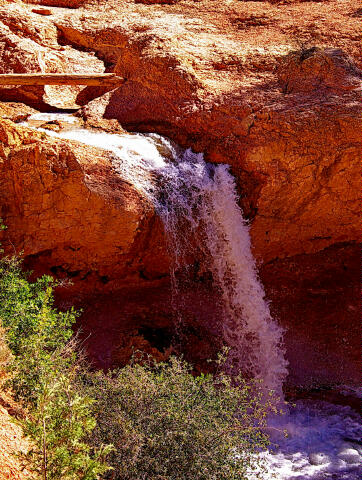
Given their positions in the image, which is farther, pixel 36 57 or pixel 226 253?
pixel 36 57

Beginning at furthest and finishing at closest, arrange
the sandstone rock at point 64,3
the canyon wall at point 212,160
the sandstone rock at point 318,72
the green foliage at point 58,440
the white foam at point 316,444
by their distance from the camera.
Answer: the sandstone rock at point 64,3, the sandstone rock at point 318,72, the canyon wall at point 212,160, the white foam at point 316,444, the green foliage at point 58,440

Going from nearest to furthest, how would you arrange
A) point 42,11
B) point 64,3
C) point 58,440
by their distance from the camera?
1. point 58,440
2. point 42,11
3. point 64,3

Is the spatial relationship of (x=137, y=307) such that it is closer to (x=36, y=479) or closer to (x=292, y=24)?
(x=36, y=479)

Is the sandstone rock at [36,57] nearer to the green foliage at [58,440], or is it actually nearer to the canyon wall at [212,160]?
the canyon wall at [212,160]

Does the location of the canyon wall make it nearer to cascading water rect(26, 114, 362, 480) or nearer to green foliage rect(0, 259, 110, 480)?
cascading water rect(26, 114, 362, 480)

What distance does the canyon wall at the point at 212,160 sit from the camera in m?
6.13

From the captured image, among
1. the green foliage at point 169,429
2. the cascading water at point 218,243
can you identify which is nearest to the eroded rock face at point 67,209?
the cascading water at point 218,243

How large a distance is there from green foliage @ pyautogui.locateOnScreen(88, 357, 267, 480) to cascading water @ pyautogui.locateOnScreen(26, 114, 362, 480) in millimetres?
2605

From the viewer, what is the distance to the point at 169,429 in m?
3.83

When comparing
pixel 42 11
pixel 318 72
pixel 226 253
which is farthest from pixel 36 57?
pixel 226 253

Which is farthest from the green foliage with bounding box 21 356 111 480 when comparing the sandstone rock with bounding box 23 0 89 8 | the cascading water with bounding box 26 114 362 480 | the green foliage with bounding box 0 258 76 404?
the sandstone rock with bounding box 23 0 89 8

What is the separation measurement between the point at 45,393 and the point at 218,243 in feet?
14.8

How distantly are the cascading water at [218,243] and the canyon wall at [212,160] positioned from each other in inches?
8.7

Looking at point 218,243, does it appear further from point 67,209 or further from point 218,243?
point 67,209
